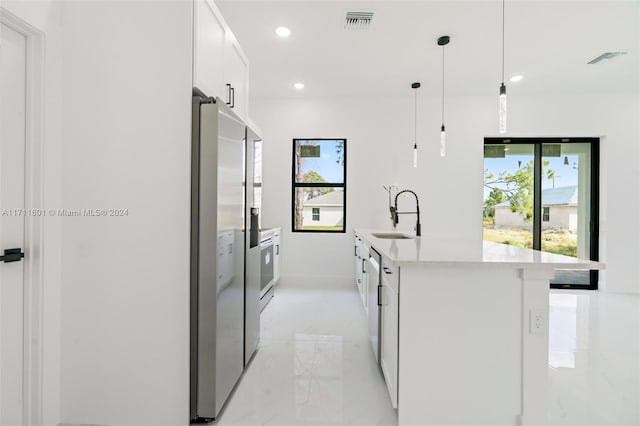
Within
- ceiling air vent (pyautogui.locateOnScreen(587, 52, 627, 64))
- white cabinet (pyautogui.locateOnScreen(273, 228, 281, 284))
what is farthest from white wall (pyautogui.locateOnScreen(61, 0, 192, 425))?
ceiling air vent (pyautogui.locateOnScreen(587, 52, 627, 64))

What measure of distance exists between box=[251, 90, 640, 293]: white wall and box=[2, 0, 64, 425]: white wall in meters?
3.34

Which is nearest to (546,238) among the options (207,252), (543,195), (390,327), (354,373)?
(543,195)

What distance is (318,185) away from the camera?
16.1 ft

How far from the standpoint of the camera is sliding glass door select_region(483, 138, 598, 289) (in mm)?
4801

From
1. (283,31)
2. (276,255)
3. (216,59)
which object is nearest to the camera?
(216,59)

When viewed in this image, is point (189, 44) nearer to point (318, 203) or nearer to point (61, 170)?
point (61, 170)

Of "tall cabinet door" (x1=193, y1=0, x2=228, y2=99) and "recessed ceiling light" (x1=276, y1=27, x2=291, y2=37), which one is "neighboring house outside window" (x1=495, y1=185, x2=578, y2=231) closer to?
"recessed ceiling light" (x1=276, y1=27, x2=291, y2=37)

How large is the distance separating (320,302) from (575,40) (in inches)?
155

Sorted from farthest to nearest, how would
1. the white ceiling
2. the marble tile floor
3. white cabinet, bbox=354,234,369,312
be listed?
1. white cabinet, bbox=354,234,369,312
2. the white ceiling
3. the marble tile floor

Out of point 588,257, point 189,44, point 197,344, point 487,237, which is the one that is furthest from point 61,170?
point 588,257

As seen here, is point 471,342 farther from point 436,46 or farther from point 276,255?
point 276,255

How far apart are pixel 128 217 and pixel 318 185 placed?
348 cm

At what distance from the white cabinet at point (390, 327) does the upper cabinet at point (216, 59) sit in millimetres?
1438

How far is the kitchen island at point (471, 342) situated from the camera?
4.92ft
